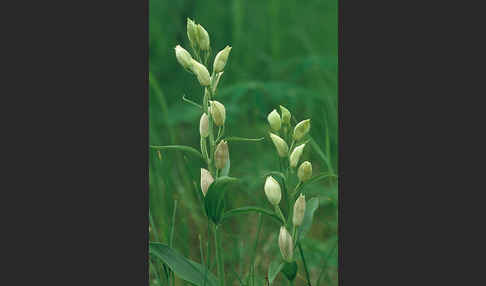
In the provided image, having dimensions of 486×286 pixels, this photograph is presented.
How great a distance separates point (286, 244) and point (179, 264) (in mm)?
229

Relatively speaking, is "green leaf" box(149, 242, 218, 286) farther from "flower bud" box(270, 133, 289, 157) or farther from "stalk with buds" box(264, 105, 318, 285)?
"flower bud" box(270, 133, 289, 157)

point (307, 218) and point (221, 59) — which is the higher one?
point (221, 59)

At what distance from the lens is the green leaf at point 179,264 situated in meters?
1.20

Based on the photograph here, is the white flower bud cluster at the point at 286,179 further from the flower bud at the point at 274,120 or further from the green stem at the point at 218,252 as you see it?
the green stem at the point at 218,252

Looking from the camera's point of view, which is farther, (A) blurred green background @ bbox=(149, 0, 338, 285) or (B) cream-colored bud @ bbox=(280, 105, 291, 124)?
(A) blurred green background @ bbox=(149, 0, 338, 285)

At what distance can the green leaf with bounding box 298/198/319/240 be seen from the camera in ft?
4.09

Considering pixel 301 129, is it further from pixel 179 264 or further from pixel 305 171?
pixel 179 264

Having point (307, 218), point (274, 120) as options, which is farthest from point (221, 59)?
point (307, 218)

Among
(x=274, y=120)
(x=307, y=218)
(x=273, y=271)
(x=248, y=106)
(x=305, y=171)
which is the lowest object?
(x=273, y=271)

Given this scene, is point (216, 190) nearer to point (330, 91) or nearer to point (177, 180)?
point (177, 180)

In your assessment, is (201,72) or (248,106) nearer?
(201,72)

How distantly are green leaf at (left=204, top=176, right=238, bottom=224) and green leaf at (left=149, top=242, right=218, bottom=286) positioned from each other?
110 mm

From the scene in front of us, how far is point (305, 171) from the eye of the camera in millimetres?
1182

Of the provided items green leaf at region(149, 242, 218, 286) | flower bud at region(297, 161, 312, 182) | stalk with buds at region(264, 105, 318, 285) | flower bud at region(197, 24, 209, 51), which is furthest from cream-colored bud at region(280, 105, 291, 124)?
green leaf at region(149, 242, 218, 286)
